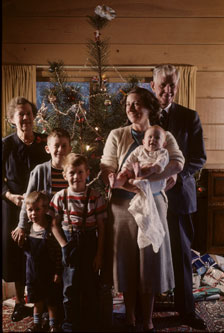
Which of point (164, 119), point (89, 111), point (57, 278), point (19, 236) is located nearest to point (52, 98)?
point (89, 111)

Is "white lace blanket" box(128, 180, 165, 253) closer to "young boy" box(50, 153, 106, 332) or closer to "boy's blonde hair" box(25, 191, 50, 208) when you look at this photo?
"young boy" box(50, 153, 106, 332)

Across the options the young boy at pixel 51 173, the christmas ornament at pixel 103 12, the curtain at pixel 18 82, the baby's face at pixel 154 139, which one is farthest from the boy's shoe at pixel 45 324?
the curtain at pixel 18 82

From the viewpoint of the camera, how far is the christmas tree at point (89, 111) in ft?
5.58

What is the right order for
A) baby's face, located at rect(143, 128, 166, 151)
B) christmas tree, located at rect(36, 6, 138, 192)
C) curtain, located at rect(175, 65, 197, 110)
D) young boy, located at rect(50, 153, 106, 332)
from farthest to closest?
curtain, located at rect(175, 65, 197, 110)
christmas tree, located at rect(36, 6, 138, 192)
young boy, located at rect(50, 153, 106, 332)
baby's face, located at rect(143, 128, 166, 151)

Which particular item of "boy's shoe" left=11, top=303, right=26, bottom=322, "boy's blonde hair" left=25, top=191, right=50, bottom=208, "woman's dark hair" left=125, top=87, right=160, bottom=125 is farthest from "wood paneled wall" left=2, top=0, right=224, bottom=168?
"boy's shoe" left=11, top=303, right=26, bottom=322

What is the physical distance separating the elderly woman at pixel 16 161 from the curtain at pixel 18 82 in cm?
131

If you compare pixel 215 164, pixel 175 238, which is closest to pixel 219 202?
pixel 215 164

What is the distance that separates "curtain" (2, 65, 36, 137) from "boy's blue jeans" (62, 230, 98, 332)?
1.75m

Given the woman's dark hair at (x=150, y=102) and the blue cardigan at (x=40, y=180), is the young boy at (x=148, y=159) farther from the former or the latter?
the blue cardigan at (x=40, y=180)

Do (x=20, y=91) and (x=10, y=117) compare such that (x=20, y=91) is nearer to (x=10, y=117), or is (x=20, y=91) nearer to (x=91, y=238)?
(x=10, y=117)

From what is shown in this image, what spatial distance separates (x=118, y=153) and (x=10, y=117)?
1.90 ft

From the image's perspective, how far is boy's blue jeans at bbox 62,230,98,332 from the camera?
149 cm

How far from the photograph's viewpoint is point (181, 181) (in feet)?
5.13

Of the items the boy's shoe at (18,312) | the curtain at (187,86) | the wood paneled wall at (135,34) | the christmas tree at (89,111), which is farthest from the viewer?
the curtain at (187,86)
